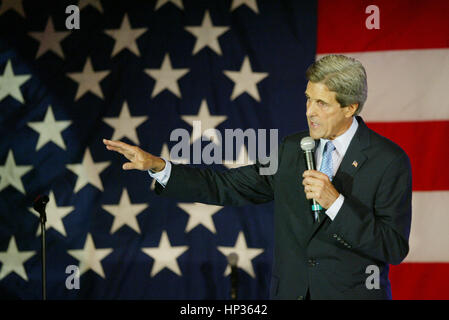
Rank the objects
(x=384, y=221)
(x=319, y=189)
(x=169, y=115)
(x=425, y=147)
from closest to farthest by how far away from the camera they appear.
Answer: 1. (x=319, y=189)
2. (x=384, y=221)
3. (x=425, y=147)
4. (x=169, y=115)

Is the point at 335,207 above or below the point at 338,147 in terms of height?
below

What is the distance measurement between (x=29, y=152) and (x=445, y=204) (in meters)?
2.75

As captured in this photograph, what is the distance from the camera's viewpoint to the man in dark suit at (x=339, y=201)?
1836 mm

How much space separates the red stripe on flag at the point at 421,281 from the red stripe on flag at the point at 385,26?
132cm

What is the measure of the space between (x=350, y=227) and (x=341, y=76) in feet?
1.91

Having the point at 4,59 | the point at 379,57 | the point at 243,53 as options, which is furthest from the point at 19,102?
the point at 379,57

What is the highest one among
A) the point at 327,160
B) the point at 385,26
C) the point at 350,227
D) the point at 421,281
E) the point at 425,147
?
the point at 385,26

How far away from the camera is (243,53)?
3412 millimetres

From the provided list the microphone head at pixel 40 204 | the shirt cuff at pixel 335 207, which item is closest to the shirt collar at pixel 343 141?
the shirt cuff at pixel 335 207

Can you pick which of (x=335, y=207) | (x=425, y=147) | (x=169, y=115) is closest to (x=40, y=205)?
(x=169, y=115)

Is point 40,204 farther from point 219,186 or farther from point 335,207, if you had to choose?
point 335,207

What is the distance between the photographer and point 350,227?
181 cm

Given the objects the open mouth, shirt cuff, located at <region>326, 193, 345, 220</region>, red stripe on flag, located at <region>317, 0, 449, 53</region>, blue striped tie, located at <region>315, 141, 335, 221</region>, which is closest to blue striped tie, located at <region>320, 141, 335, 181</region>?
blue striped tie, located at <region>315, 141, 335, 221</region>
